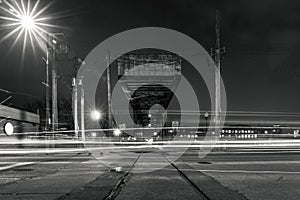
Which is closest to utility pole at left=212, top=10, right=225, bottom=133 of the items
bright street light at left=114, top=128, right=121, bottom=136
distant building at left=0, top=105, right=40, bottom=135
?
distant building at left=0, top=105, right=40, bottom=135

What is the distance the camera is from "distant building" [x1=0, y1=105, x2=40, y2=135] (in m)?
35.8

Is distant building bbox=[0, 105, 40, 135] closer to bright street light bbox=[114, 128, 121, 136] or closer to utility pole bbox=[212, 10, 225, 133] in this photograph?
bright street light bbox=[114, 128, 121, 136]

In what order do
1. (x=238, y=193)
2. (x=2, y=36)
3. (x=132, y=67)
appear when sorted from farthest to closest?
1. (x=132, y=67)
2. (x=2, y=36)
3. (x=238, y=193)

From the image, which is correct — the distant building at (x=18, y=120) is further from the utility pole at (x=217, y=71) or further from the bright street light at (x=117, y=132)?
the utility pole at (x=217, y=71)

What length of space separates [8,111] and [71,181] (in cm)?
3073

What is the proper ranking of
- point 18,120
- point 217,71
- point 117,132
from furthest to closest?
point 117,132
point 18,120
point 217,71

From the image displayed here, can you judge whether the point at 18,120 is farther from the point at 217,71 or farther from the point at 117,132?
the point at 217,71

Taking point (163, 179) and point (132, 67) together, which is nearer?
point (163, 179)

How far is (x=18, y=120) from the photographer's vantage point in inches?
1649

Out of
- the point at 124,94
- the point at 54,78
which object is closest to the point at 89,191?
the point at 54,78

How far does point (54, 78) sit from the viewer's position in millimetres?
26688

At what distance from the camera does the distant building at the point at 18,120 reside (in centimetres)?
3578

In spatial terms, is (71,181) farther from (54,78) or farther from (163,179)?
(54,78)

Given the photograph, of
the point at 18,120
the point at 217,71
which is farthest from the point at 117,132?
the point at 217,71
